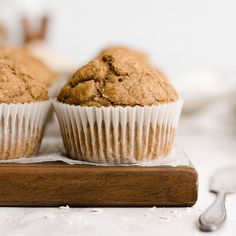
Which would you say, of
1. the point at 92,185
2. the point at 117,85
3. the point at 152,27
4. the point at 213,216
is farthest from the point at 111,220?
the point at 152,27

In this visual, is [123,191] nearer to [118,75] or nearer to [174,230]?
[174,230]

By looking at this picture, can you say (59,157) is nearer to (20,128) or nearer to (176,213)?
(20,128)

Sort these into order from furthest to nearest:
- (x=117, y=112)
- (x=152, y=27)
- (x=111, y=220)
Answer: (x=152, y=27) → (x=117, y=112) → (x=111, y=220)

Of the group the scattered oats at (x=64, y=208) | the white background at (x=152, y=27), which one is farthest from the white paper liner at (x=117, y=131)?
the white background at (x=152, y=27)

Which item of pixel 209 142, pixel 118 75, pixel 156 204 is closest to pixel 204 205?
pixel 156 204

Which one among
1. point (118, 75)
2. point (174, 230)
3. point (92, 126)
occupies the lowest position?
point (174, 230)

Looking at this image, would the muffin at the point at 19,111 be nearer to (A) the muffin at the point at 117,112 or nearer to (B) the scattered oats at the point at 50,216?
(A) the muffin at the point at 117,112
